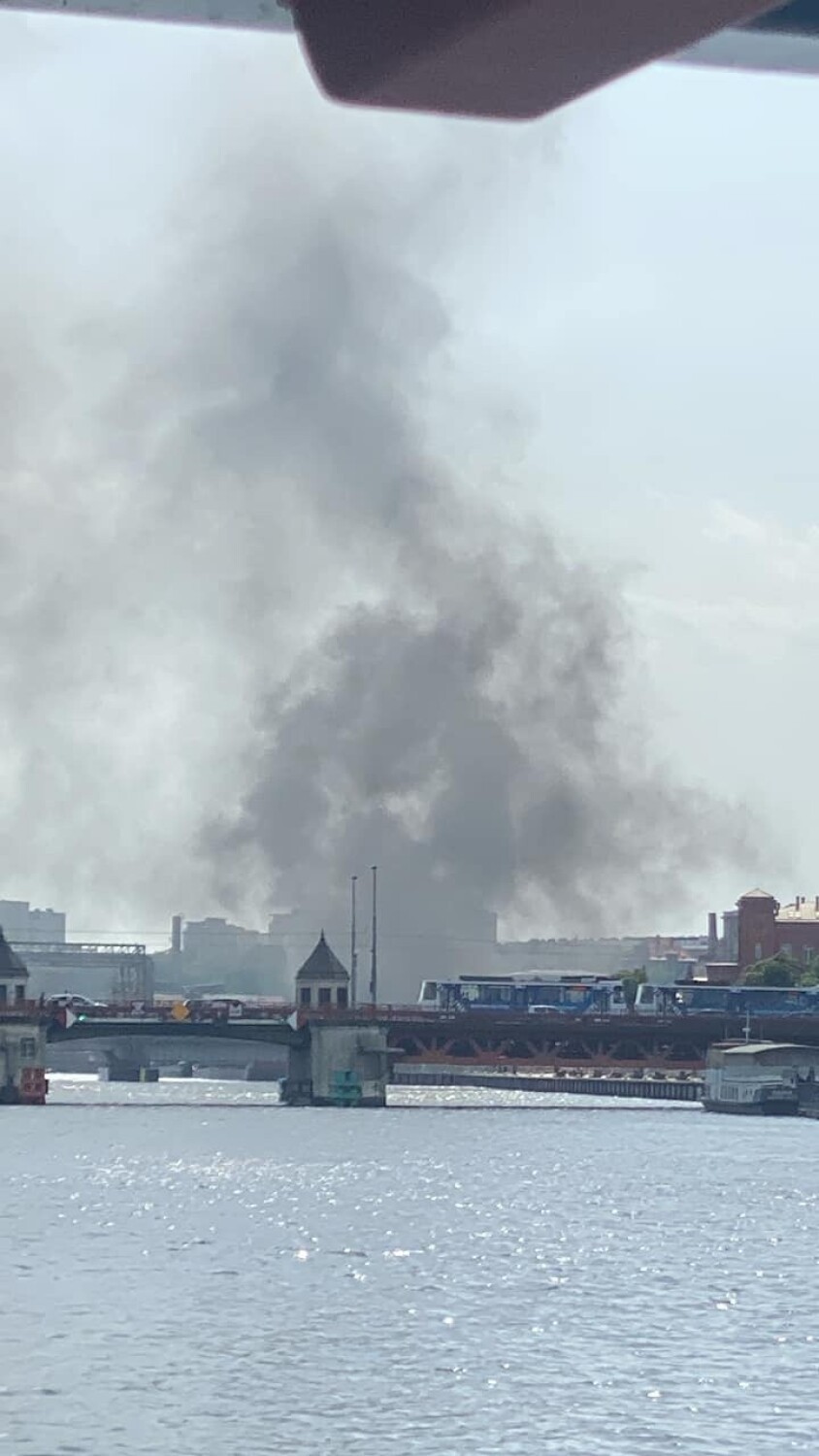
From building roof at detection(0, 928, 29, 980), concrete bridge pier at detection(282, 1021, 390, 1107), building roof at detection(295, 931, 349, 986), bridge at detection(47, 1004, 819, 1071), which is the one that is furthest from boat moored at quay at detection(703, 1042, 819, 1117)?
building roof at detection(0, 928, 29, 980)

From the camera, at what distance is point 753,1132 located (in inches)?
5901

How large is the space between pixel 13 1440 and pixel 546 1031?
422 ft

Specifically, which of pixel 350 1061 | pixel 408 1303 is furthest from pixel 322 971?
pixel 408 1303

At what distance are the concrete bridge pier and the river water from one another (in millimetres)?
40082

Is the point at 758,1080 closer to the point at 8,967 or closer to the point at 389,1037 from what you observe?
the point at 389,1037

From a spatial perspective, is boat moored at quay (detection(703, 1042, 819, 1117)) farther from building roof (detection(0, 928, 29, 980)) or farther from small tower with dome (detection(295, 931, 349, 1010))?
building roof (detection(0, 928, 29, 980))

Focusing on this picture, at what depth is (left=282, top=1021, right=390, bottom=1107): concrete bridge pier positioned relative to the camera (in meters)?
170

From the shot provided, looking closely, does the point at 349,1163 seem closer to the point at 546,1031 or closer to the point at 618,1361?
the point at 546,1031

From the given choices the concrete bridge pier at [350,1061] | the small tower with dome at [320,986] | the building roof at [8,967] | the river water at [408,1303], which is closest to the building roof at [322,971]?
the small tower with dome at [320,986]

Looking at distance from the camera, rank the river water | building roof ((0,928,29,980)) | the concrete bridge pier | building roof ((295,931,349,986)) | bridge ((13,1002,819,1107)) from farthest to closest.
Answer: building roof ((295,931,349,986)), building roof ((0,928,29,980)), the concrete bridge pier, bridge ((13,1002,819,1107)), the river water

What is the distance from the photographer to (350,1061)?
170250mm

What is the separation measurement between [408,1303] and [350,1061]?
4252 inches

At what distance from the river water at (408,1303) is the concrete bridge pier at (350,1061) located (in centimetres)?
4008

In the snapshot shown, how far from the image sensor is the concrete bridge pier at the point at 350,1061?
170 metres
